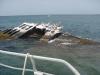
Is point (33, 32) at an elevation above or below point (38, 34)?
above

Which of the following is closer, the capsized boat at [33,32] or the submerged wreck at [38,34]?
the submerged wreck at [38,34]

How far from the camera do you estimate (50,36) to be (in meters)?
40.2

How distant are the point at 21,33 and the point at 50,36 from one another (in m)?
5.27

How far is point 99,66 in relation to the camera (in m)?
20.9

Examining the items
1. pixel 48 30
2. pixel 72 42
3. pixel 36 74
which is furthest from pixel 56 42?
pixel 36 74

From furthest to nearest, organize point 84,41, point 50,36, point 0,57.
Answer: point 50,36 < point 84,41 < point 0,57

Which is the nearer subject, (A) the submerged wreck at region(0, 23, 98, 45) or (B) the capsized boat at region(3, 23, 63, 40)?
(A) the submerged wreck at region(0, 23, 98, 45)

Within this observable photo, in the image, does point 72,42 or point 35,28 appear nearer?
point 72,42

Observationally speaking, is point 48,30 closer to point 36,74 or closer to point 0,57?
point 0,57

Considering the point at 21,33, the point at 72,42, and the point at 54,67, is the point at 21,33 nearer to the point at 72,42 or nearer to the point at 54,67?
the point at 72,42

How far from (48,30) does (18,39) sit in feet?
15.6

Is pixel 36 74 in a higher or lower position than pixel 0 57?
higher

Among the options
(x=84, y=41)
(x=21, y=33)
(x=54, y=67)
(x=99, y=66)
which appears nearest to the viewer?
(x=54, y=67)

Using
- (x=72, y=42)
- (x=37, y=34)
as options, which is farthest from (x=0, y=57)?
(x=37, y=34)
